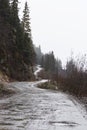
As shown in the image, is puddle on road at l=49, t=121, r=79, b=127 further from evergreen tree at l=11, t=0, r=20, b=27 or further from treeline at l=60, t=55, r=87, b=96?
evergreen tree at l=11, t=0, r=20, b=27

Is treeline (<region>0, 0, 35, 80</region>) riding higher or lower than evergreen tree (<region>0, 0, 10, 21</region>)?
lower

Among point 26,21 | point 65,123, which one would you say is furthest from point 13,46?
point 65,123

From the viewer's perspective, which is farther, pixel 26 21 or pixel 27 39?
pixel 26 21

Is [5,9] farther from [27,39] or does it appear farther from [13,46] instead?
[27,39]

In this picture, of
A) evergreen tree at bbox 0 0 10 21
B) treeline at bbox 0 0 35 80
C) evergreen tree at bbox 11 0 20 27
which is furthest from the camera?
evergreen tree at bbox 11 0 20 27

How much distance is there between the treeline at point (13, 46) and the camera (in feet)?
242

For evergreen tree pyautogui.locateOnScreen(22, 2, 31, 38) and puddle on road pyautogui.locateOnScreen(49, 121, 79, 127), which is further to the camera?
evergreen tree pyautogui.locateOnScreen(22, 2, 31, 38)

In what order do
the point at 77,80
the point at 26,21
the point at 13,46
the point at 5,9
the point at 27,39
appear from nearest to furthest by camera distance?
the point at 77,80 < the point at 5,9 < the point at 13,46 < the point at 27,39 < the point at 26,21

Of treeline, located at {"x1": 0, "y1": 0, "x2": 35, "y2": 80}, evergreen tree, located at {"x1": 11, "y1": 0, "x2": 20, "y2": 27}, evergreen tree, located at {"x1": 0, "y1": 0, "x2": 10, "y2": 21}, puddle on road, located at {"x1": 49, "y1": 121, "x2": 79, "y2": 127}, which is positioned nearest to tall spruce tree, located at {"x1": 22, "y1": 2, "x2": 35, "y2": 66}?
treeline, located at {"x1": 0, "y1": 0, "x2": 35, "y2": 80}

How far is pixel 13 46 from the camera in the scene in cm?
8212

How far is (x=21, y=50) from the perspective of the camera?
89.3m

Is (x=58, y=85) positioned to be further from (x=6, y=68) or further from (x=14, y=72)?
(x=14, y=72)

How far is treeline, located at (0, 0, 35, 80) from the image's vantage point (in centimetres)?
7381

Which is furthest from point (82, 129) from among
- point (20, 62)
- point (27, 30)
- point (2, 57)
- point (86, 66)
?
point (27, 30)
